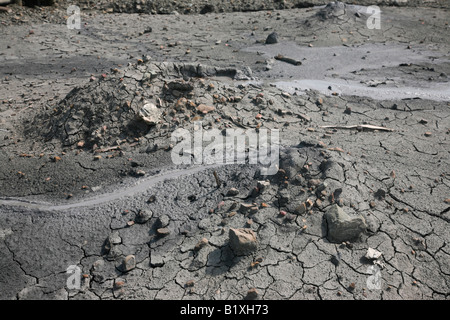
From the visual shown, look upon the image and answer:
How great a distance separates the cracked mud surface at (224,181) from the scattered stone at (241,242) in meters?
0.06

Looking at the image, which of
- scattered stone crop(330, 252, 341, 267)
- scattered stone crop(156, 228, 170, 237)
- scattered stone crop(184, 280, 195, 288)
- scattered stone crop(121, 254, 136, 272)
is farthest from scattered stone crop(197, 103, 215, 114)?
scattered stone crop(330, 252, 341, 267)

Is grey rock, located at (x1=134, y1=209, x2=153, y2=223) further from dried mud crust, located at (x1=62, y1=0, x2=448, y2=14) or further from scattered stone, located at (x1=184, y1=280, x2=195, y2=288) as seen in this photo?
dried mud crust, located at (x1=62, y1=0, x2=448, y2=14)

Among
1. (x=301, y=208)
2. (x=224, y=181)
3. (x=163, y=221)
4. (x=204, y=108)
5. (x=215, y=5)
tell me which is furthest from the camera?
(x=215, y=5)

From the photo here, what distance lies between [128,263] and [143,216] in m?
0.44

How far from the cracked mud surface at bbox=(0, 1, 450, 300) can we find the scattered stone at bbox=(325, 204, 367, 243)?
0.05 meters

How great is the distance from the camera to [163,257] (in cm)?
291

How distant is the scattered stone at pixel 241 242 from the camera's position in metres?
2.78

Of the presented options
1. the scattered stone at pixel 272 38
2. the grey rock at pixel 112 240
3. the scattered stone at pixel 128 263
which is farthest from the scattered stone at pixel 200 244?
the scattered stone at pixel 272 38

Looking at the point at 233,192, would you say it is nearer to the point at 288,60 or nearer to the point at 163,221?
the point at 163,221

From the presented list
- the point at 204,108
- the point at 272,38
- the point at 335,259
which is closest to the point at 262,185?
the point at 335,259

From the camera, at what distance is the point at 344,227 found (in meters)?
2.85

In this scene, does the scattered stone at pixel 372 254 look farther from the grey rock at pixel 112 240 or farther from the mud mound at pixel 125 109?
the mud mound at pixel 125 109

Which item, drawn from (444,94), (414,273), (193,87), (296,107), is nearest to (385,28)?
(444,94)

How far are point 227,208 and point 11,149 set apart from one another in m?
2.77
